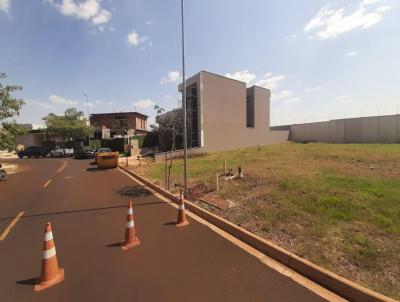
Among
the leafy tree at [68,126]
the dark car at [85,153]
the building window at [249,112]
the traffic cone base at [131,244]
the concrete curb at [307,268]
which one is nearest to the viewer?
the concrete curb at [307,268]

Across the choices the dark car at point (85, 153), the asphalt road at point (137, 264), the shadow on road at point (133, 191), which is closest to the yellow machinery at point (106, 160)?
the shadow on road at point (133, 191)

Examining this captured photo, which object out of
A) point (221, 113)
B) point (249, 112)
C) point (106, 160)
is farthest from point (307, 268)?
point (249, 112)

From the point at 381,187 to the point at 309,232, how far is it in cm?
432

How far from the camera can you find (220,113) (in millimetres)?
34156

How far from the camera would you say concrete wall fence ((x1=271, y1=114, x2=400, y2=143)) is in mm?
37031

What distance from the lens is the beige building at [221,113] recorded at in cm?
3216

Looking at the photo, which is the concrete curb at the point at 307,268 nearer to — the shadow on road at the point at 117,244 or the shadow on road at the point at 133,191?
the shadow on road at the point at 117,244

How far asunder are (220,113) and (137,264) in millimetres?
30318

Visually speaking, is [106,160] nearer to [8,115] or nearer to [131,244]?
[8,115]

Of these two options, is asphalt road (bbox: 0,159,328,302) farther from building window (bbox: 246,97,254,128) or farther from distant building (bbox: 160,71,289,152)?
building window (bbox: 246,97,254,128)

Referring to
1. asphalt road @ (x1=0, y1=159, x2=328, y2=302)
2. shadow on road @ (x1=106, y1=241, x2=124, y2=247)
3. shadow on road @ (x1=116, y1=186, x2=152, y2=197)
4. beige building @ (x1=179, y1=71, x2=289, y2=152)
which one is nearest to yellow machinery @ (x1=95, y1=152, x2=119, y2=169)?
shadow on road @ (x1=116, y1=186, x2=152, y2=197)

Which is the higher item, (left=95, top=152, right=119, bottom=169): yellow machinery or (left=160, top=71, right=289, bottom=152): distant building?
(left=160, top=71, right=289, bottom=152): distant building

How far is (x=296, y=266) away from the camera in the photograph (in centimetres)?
469

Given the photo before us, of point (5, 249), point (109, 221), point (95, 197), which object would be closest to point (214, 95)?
point (95, 197)
